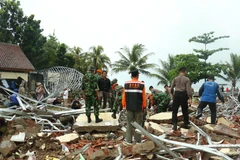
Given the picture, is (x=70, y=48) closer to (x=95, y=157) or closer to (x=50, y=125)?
(x=50, y=125)

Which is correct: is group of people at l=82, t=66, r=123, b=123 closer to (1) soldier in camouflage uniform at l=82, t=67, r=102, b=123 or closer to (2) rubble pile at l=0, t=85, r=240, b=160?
(1) soldier in camouflage uniform at l=82, t=67, r=102, b=123

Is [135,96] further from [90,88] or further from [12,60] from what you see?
[12,60]

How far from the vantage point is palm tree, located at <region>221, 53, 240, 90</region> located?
33125mm

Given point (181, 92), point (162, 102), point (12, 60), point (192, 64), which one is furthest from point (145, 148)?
point (192, 64)

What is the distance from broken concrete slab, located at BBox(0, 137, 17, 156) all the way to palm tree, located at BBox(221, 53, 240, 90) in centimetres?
3158

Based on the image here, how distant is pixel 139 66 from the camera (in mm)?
36656

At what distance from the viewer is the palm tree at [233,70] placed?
33125mm

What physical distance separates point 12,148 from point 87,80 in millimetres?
2799

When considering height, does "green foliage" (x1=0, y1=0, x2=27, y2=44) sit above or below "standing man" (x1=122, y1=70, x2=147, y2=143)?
above

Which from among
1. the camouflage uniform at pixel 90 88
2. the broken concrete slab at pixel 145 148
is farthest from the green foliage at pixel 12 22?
the broken concrete slab at pixel 145 148

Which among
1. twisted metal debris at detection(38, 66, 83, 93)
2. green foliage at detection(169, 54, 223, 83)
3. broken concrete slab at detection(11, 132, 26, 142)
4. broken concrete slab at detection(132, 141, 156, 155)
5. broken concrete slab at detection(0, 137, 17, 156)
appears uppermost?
green foliage at detection(169, 54, 223, 83)

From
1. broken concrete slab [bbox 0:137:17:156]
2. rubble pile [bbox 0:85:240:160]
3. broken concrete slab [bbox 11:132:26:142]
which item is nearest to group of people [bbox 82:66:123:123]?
rubble pile [bbox 0:85:240:160]

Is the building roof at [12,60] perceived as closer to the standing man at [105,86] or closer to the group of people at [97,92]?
the group of people at [97,92]

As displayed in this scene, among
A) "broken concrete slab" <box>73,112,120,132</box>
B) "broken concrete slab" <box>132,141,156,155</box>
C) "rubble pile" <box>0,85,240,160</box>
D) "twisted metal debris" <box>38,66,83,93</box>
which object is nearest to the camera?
"broken concrete slab" <box>132,141,156,155</box>
